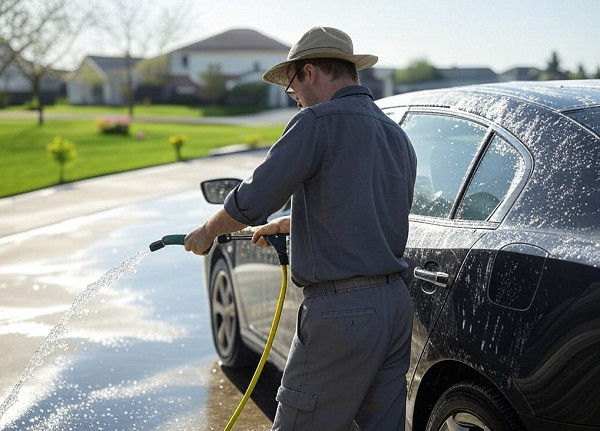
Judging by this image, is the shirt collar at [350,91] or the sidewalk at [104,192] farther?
the sidewalk at [104,192]

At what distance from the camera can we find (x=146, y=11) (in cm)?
9031

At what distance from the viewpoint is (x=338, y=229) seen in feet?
9.78

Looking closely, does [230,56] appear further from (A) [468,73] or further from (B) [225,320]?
(B) [225,320]

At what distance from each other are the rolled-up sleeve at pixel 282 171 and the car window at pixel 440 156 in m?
0.94

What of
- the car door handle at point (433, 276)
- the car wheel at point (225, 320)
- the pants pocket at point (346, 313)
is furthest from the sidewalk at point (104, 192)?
the pants pocket at point (346, 313)

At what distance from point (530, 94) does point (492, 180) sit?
39 cm

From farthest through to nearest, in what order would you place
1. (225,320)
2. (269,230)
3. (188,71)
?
(188,71), (225,320), (269,230)

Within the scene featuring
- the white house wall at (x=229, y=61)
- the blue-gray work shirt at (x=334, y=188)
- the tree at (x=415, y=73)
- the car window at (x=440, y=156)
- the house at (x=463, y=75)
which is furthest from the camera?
the white house wall at (x=229, y=61)

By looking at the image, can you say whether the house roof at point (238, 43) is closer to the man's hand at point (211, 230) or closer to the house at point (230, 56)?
the house at point (230, 56)

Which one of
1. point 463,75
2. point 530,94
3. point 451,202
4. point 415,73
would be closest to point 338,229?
point 451,202

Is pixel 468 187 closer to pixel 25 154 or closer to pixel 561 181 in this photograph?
pixel 561 181

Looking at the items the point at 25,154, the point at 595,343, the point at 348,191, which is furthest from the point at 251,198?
the point at 25,154

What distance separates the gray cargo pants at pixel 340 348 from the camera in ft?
9.86

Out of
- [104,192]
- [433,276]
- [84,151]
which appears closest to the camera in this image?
[433,276]
